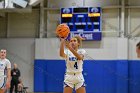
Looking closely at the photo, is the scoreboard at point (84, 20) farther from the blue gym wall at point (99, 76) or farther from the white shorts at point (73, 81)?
A: the white shorts at point (73, 81)

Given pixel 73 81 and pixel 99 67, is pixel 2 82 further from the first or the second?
pixel 99 67

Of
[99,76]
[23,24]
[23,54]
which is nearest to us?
[99,76]

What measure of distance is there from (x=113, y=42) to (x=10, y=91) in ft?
19.7

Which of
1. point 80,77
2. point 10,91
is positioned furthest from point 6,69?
point 10,91

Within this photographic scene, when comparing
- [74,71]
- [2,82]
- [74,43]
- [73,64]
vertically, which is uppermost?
[74,43]

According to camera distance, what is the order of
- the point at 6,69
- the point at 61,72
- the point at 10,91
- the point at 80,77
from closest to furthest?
the point at 80,77
the point at 6,69
the point at 10,91
the point at 61,72

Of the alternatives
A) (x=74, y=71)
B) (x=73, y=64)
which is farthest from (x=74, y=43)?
(x=74, y=71)

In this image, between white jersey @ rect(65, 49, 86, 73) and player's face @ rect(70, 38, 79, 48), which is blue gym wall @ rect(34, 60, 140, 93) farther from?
player's face @ rect(70, 38, 79, 48)

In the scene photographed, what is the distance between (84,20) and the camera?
58.1ft

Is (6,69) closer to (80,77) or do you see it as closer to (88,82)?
(80,77)

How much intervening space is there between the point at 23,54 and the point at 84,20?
163 inches

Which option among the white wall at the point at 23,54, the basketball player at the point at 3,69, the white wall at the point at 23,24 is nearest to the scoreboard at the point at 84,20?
the white wall at the point at 23,24

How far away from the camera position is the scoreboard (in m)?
17.6

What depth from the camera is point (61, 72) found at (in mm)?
18453
